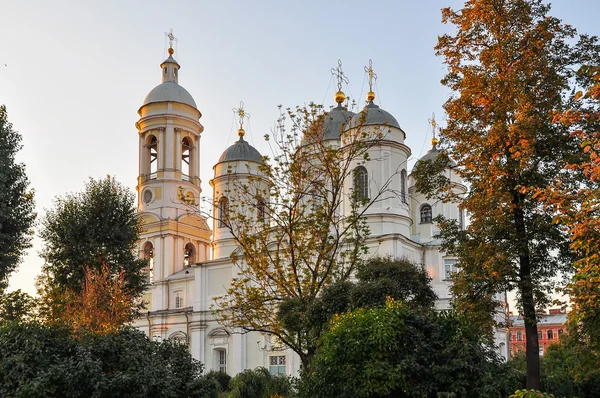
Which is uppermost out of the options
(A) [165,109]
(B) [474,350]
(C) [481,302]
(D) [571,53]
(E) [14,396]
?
→ (A) [165,109]

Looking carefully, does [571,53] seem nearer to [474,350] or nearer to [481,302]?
[481,302]

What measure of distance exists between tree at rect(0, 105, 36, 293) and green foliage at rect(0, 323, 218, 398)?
Result: 5586 millimetres

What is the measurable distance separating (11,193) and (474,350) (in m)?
15.3

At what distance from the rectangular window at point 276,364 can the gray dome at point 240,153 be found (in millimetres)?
13485

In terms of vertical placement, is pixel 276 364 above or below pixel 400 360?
below

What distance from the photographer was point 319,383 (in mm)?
12555

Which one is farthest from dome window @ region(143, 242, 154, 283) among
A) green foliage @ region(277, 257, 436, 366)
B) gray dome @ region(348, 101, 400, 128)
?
green foliage @ region(277, 257, 436, 366)

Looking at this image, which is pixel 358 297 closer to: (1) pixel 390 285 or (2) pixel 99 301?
(1) pixel 390 285

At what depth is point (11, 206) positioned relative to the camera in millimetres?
20828

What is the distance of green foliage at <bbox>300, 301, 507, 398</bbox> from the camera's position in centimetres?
1191

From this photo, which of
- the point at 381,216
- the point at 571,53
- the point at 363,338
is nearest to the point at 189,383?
the point at 363,338

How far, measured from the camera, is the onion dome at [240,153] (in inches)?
1715

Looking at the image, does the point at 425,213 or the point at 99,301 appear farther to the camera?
the point at 425,213

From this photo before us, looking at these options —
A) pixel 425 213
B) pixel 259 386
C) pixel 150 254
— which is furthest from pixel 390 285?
pixel 150 254
